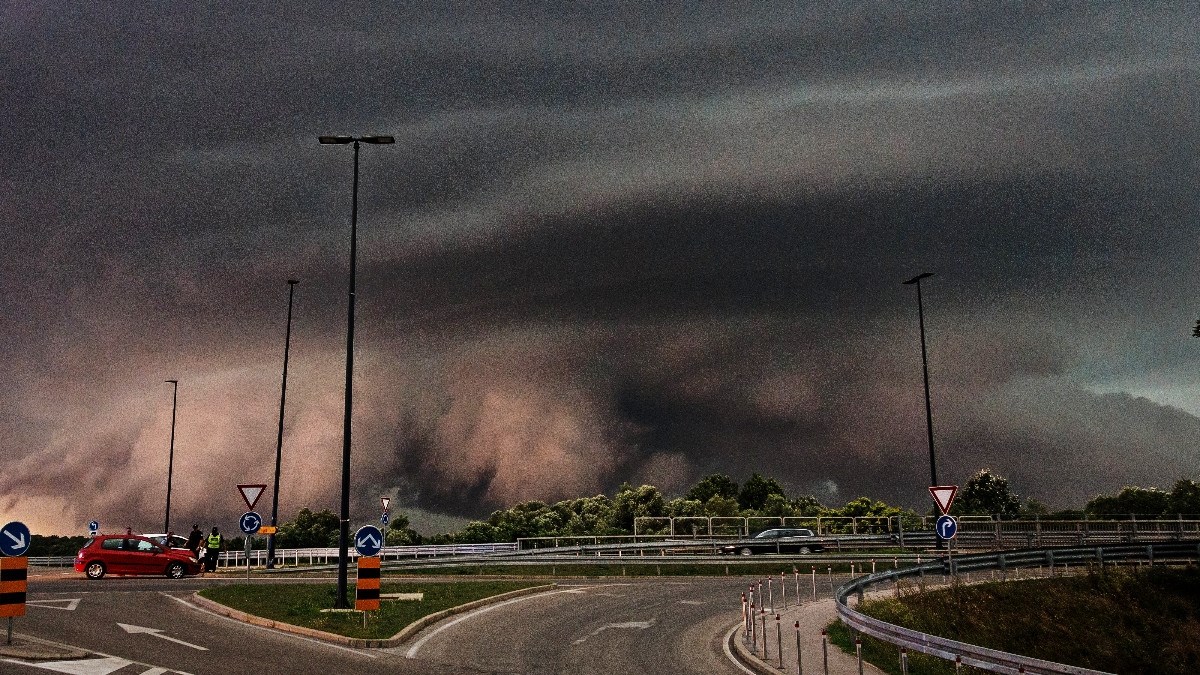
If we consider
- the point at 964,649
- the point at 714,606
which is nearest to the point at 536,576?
the point at 714,606

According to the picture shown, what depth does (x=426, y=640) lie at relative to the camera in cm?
1925

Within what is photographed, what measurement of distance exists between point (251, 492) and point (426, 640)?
41.4ft

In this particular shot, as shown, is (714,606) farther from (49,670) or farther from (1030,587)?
(49,670)

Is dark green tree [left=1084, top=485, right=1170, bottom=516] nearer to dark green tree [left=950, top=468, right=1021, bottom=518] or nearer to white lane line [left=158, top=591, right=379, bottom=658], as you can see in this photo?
dark green tree [left=950, top=468, right=1021, bottom=518]

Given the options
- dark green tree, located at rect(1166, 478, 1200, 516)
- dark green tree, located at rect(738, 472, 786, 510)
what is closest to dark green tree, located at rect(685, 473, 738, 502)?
dark green tree, located at rect(738, 472, 786, 510)

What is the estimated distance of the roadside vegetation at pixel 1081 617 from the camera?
27312 mm

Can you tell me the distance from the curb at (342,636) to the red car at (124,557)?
10.5 metres

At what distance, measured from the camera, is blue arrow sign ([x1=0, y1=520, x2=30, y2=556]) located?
16.8 m

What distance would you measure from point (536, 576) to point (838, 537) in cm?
1825

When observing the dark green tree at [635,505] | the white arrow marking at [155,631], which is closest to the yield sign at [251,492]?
the white arrow marking at [155,631]

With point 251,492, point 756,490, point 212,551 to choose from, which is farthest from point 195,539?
point 756,490

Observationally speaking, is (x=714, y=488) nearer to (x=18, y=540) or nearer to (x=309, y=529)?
(x=309, y=529)

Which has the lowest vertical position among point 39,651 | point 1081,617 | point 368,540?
point 1081,617

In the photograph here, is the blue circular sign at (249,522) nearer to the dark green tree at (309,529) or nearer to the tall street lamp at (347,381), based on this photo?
the tall street lamp at (347,381)
